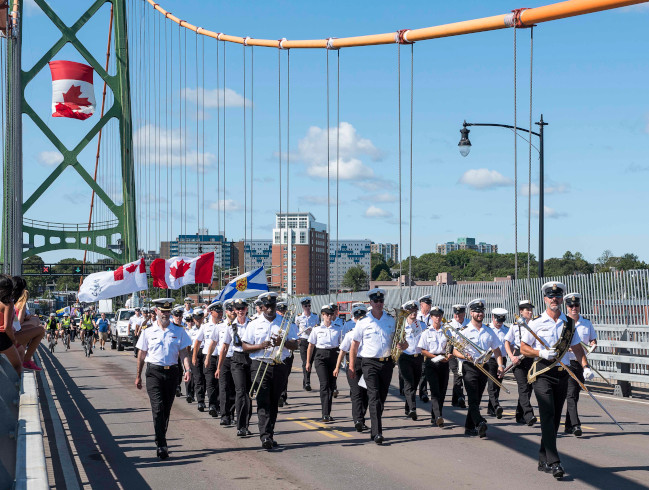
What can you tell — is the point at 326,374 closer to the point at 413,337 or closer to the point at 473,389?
the point at 413,337

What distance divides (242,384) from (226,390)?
1512mm

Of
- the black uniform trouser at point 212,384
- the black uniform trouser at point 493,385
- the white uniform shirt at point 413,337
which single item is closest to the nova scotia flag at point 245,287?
the black uniform trouser at point 212,384

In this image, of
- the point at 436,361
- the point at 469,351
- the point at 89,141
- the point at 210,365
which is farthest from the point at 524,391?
the point at 89,141

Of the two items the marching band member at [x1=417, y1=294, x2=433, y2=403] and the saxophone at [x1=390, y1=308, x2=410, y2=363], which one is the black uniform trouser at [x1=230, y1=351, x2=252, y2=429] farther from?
the marching band member at [x1=417, y1=294, x2=433, y2=403]

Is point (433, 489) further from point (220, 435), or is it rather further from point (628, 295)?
point (628, 295)

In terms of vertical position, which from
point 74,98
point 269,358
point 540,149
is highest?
point 74,98

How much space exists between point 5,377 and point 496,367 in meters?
8.47

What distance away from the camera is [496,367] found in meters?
12.9

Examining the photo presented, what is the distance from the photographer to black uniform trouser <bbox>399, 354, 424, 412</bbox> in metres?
13.2

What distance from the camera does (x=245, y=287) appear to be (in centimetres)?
2450

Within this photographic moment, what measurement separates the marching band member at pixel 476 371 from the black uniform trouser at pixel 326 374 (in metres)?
2.29

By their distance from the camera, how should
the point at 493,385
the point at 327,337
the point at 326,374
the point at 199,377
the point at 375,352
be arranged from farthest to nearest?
the point at 199,377, the point at 327,337, the point at 326,374, the point at 493,385, the point at 375,352

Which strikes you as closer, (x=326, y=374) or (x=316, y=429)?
(x=316, y=429)

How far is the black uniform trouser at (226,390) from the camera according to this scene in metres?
12.6
